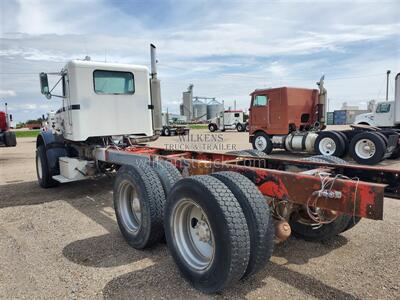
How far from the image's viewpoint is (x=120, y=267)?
340 centimetres

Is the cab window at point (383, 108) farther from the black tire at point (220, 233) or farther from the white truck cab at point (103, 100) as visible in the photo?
the black tire at point (220, 233)

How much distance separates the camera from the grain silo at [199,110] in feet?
205

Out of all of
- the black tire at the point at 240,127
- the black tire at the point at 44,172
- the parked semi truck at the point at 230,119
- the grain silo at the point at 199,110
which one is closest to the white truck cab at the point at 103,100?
the black tire at the point at 44,172

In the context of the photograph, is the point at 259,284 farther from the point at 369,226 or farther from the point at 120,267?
the point at 369,226

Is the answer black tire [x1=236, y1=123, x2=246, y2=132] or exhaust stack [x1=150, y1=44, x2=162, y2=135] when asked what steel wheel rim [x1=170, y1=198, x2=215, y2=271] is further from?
black tire [x1=236, y1=123, x2=246, y2=132]

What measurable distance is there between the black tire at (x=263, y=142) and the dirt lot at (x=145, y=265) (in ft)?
28.1

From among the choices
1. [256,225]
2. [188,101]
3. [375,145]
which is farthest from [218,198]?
[188,101]

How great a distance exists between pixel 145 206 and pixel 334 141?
9.26m

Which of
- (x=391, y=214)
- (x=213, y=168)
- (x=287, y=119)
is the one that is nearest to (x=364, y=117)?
(x=287, y=119)

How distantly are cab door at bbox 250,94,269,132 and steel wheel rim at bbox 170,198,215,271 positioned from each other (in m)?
11.0

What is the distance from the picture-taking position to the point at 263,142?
1388 cm

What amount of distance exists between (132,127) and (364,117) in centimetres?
1193

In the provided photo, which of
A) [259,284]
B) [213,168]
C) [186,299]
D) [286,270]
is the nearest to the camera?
[186,299]

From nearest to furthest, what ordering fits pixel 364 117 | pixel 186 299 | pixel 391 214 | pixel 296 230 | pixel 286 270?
pixel 186 299
pixel 286 270
pixel 296 230
pixel 391 214
pixel 364 117
